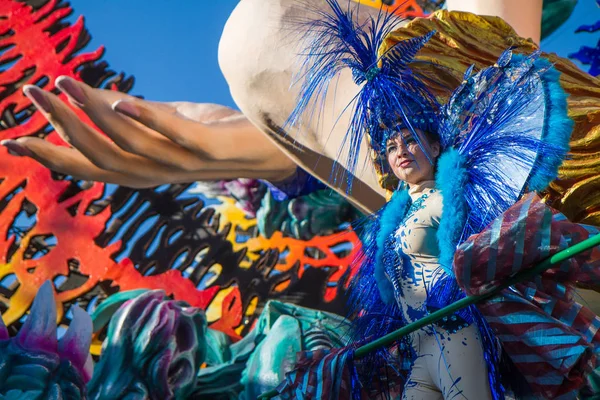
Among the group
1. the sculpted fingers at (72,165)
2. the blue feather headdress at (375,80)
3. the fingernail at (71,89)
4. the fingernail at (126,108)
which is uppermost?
the fingernail at (71,89)

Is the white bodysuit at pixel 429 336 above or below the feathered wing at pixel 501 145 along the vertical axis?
below

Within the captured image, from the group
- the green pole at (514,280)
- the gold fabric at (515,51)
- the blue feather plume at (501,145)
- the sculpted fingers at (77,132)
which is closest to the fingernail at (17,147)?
the sculpted fingers at (77,132)

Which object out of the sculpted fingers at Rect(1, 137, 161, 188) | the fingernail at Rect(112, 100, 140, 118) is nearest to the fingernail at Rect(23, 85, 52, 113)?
the sculpted fingers at Rect(1, 137, 161, 188)

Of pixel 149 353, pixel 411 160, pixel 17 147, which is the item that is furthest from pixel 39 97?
pixel 411 160

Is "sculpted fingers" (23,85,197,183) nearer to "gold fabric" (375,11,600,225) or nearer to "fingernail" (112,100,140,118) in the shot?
"fingernail" (112,100,140,118)

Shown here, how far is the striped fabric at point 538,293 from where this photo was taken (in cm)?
128

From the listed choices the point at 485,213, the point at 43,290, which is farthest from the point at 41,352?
the point at 485,213

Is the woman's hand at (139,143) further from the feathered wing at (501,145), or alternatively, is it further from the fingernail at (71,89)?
the feathered wing at (501,145)

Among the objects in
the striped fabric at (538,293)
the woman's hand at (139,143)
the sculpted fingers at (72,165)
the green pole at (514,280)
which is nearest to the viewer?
the green pole at (514,280)

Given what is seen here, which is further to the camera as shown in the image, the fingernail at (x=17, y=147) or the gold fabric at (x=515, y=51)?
the fingernail at (x=17, y=147)

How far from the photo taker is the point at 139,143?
322cm

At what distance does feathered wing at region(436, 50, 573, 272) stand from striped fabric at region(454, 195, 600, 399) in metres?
0.15

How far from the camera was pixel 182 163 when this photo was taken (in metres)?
3.26

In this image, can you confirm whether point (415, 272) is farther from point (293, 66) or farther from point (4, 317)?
point (4, 317)
